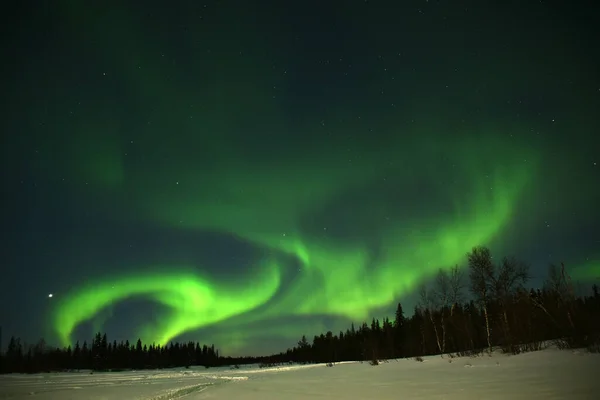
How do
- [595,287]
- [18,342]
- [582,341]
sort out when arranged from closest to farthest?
[582,341] < [595,287] < [18,342]

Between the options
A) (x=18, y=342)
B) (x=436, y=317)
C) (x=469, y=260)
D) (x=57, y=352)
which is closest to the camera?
(x=469, y=260)

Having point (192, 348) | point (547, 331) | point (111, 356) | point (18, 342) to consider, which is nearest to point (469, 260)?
point (547, 331)

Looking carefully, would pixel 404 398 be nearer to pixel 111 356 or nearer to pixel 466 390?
pixel 466 390

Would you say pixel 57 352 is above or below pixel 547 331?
below

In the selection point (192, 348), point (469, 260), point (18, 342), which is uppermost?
point (469, 260)

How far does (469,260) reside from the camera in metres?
38.1

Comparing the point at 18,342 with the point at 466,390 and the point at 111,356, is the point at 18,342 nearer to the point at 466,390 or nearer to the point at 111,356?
the point at 111,356

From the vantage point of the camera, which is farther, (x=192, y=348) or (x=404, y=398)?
(x=192, y=348)

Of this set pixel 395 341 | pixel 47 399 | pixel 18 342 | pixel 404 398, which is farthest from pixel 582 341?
pixel 18 342

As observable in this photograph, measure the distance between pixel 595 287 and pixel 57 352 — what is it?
15179 cm

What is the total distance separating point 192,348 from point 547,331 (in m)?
172

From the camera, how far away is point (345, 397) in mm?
8625

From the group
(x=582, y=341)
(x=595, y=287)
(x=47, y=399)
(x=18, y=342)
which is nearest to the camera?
(x=47, y=399)

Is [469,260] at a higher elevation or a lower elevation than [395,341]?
higher
